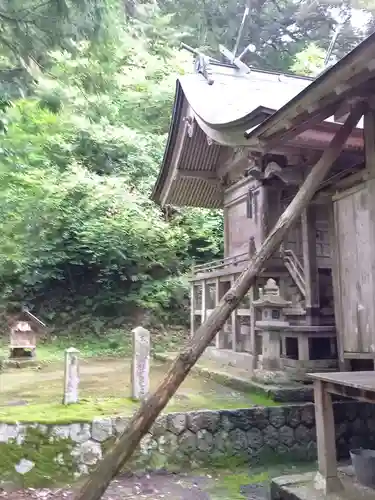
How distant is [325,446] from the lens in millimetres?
4195

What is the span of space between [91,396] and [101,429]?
149cm

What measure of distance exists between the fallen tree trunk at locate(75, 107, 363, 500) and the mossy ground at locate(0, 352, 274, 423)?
250 centimetres

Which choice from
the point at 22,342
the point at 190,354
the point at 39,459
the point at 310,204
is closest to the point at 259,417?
the point at 39,459

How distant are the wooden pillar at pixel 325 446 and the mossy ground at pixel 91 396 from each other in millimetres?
2014

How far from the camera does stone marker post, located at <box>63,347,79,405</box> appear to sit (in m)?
6.11

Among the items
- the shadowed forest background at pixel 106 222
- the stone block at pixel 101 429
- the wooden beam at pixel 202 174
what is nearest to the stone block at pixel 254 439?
A: the stone block at pixel 101 429

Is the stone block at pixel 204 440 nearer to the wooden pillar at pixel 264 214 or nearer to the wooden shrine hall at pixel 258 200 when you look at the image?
the wooden shrine hall at pixel 258 200

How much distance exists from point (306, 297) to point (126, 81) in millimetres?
14395

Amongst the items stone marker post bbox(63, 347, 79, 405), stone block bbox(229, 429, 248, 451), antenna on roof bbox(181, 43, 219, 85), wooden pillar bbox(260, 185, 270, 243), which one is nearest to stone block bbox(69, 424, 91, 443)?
stone marker post bbox(63, 347, 79, 405)

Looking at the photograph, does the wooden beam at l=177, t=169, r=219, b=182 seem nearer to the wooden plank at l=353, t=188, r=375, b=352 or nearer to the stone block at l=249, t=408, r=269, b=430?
the stone block at l=249, t=408, r=269, b=430

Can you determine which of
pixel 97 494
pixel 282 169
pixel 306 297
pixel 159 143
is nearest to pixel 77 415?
pixel 97 494

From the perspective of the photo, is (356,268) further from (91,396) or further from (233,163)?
(233,163)

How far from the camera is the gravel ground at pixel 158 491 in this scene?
4871 millimetres

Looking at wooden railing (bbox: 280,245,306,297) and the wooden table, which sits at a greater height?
wooden railing (bbox: 280,245,306,297)
